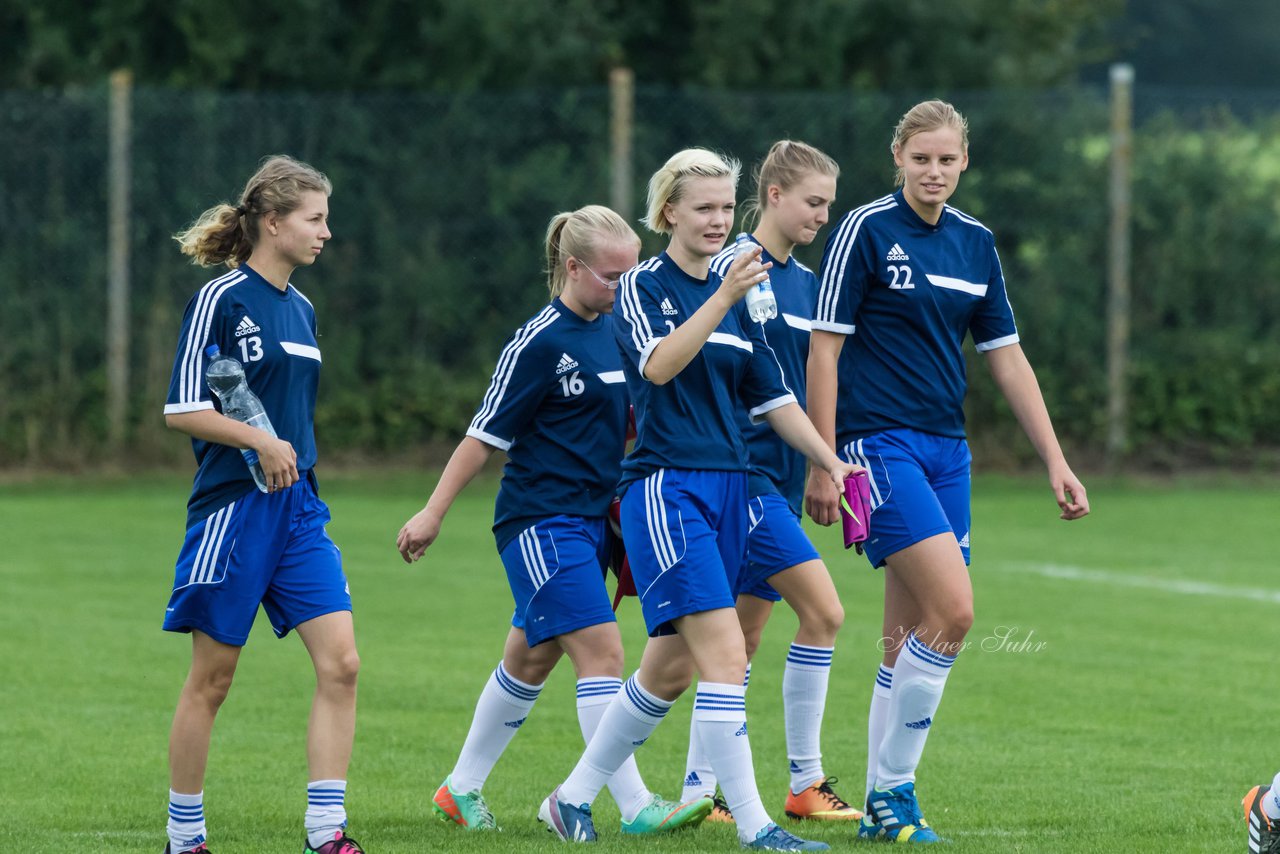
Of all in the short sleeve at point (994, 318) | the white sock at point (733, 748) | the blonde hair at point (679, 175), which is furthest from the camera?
the short sleeve at point (994, 318)

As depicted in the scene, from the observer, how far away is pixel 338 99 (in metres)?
17.0

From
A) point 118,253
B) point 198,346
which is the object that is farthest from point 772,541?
point 118,253

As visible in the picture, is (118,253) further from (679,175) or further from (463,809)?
(679,175)

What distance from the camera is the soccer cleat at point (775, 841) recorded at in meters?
5.32

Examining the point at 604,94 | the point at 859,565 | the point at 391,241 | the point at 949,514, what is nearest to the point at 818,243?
the point at 604,94

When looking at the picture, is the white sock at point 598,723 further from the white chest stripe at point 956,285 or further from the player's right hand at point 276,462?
the white chest stripe at point 956,285

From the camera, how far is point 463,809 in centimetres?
608

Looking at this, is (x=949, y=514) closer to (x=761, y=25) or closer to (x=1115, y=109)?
(x=1115, y=109)

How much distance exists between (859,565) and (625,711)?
722 cm

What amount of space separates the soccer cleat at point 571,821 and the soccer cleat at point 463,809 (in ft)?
1.05

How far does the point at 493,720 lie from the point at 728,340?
62.2 inches

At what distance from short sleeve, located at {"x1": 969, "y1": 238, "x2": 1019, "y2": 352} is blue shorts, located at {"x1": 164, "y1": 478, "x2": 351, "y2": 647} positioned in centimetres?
216

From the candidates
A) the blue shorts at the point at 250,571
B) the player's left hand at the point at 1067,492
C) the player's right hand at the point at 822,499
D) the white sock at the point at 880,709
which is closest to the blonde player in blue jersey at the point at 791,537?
the white sock at the point at 880,709

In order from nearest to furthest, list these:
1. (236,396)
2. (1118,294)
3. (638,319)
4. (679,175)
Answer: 1. (236,396)
2. (638,319)
3. (679,175)
4. (1118,294)
